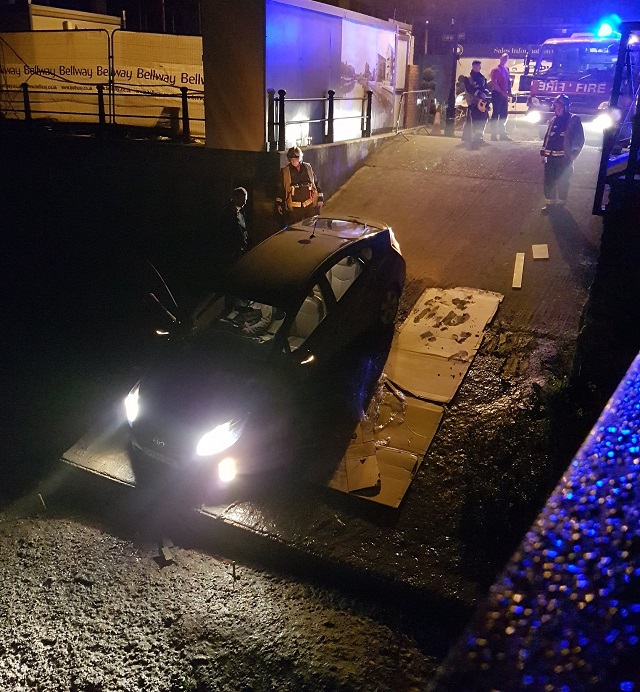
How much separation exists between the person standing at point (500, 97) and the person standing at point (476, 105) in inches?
11.9

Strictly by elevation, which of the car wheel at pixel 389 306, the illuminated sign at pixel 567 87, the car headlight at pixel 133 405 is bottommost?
the car headlight at pixel 133 405

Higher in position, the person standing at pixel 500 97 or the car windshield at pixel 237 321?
the person standing at pixel 500 97

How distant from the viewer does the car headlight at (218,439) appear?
5.41 meters

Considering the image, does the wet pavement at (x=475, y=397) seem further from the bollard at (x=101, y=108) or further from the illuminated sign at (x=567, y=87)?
the bollard at (x=101, y=108)

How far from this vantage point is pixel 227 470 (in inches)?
220

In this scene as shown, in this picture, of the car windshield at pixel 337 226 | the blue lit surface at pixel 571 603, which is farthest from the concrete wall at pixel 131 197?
the blue lit surface at pixel 571 603

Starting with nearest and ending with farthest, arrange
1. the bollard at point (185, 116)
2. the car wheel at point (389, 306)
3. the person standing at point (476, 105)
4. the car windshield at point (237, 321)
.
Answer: the car windshield at point (237, 321)
the car wheel at point (389, 306)
the bollard at point (185, 116)
the person standing at point (476, 105)

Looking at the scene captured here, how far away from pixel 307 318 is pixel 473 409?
2.01 metres

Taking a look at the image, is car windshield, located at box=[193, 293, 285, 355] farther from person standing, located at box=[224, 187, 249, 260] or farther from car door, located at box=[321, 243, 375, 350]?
person standing, located at box=[224, 187, 249, 260]

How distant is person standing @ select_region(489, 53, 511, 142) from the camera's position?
48.9 feet

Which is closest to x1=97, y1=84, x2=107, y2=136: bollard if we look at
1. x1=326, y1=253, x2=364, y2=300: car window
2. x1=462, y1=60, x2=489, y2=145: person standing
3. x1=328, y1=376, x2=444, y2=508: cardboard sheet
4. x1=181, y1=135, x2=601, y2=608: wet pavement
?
x1=181, y1=135, x2=601, y2=608: wet pavement

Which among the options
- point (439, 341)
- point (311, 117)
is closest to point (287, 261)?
point (439, 341)

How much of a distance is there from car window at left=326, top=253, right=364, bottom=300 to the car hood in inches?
65.9

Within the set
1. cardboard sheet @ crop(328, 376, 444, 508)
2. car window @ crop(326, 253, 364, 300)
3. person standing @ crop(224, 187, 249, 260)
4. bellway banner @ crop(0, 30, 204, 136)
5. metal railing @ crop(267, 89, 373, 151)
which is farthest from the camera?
bellway banner @ crop(0, 30, 204, 136)
